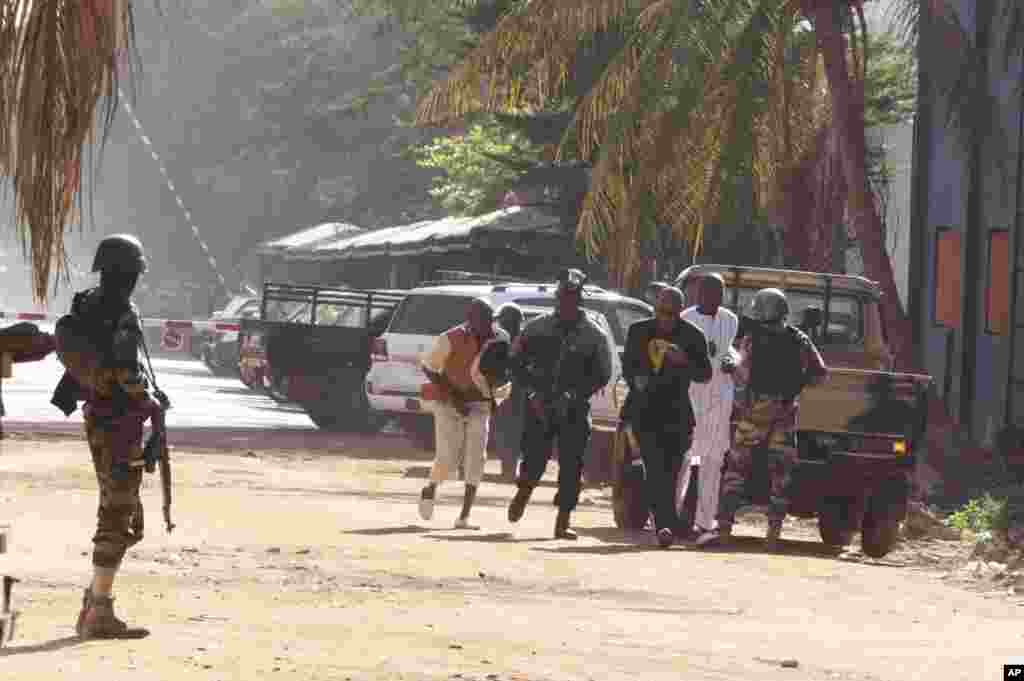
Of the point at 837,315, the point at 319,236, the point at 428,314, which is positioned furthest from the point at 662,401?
the point at 319,236

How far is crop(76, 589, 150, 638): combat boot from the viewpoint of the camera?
9.68m

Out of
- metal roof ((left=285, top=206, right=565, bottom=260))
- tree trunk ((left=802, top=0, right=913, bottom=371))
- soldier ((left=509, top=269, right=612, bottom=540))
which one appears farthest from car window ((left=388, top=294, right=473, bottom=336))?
metal roof ((left=285, top=206, right=565, bottom=260))

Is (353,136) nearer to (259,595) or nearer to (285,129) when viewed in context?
(285,129)

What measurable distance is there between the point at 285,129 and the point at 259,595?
5873cm

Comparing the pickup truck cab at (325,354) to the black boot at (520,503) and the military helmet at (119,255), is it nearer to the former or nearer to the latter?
the black boot at (520,503)

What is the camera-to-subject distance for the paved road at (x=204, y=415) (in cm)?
2786

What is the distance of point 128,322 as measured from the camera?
9742 mm

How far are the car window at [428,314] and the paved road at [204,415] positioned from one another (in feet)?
9.14

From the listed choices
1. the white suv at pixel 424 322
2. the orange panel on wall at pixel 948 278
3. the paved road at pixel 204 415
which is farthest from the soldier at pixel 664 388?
the orange panel on wall at pixel 948 278

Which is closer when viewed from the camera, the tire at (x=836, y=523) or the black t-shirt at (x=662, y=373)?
the black t-shirt at (x=662, y=373)

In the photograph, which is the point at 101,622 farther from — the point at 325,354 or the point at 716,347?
the point at 325,354

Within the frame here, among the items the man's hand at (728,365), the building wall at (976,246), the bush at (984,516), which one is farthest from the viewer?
the building wall at (976,246)

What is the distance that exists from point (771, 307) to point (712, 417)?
0.87 metres

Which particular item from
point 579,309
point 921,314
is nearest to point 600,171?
point 579,309
